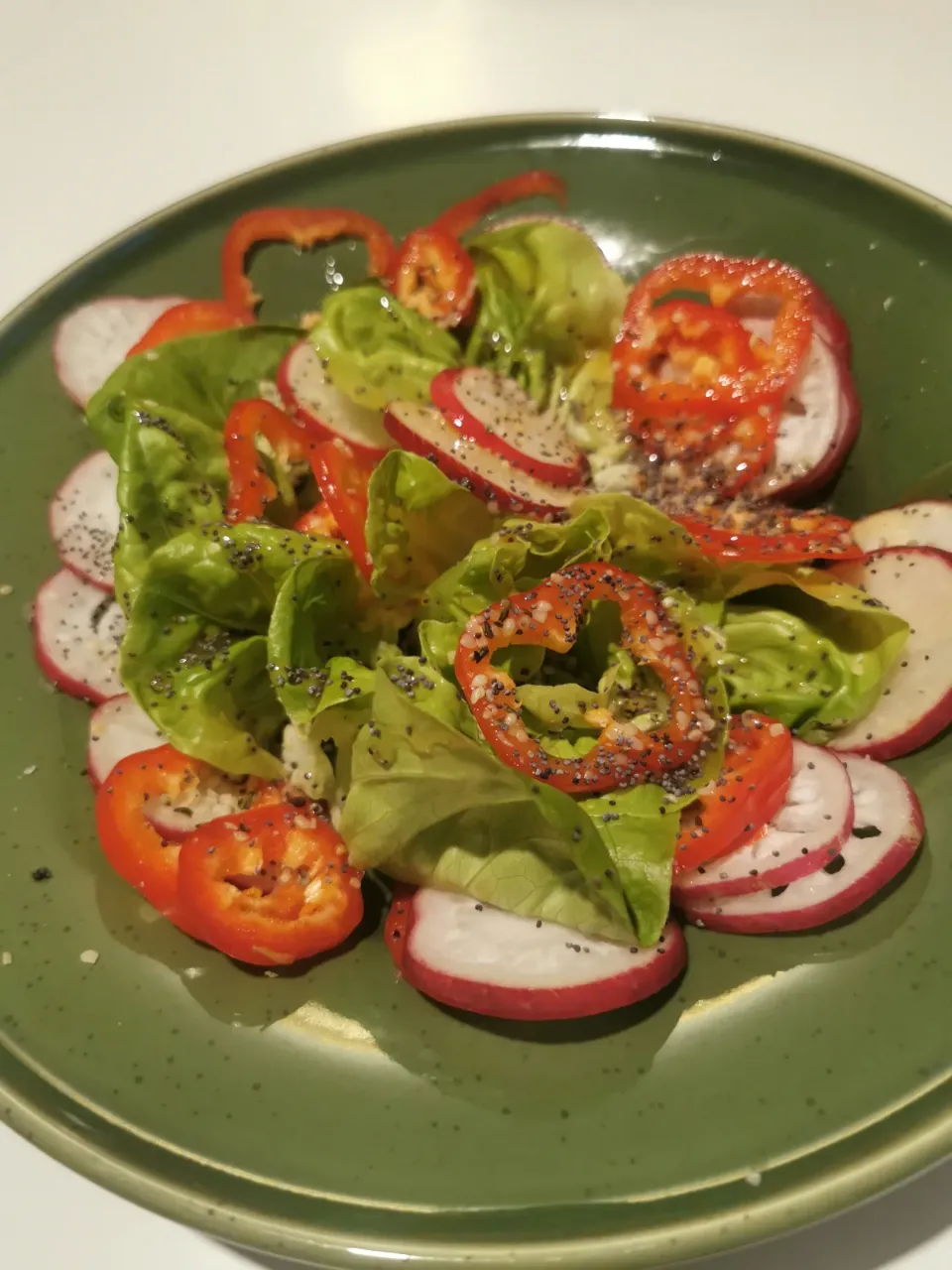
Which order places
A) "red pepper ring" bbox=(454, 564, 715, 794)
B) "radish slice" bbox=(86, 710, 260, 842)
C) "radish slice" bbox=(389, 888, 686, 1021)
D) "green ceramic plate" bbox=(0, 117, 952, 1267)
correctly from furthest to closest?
"radish slice" bbox=(86, 710, 260, 842), "red pepper ring" bbox=(454, 564, 715, 794), "radish slice" bbox=(389, 888, 686, 1021), "green ceramic plate" bbox=(0, 117, 952, 1267)

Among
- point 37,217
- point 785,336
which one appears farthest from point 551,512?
point 37,217

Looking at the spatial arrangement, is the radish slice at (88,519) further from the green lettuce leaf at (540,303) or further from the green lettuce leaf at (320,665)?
the green lettuce leaf at (540,303)

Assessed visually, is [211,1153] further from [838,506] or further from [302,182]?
[302,182]

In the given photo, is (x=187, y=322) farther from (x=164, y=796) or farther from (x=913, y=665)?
(x=913, y=665)

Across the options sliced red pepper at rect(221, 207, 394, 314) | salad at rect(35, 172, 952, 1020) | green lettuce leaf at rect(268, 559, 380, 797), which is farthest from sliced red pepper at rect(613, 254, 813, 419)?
green lettuce leaf at rect(268, 559, 380, 797)

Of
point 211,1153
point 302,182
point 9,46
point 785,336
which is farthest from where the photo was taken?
point 9,46

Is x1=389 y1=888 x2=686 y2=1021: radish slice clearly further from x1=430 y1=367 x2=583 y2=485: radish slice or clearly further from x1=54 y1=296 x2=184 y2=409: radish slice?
x1=54 y1=296 x2=184 y2=409: radish slice

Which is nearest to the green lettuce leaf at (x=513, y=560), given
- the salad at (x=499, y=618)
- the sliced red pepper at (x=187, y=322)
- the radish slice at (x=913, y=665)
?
the salad at (x=499, y=618)

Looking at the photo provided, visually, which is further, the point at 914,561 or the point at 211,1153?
the point at 914,561

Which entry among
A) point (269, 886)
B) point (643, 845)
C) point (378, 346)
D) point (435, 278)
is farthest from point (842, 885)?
point (435, 278)
